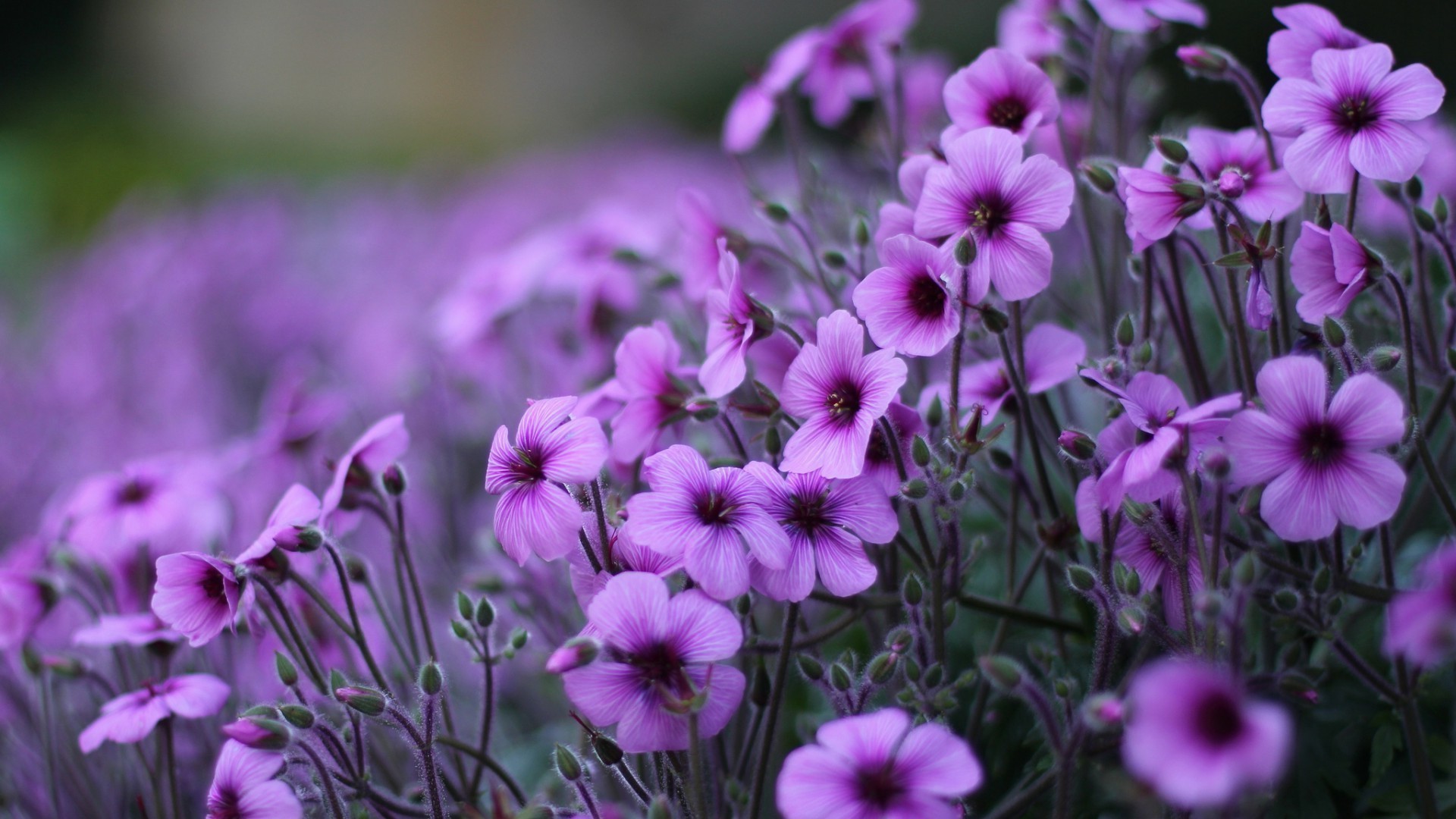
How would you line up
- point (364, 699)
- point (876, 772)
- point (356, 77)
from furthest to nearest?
point (356, 77) → point (364, 699) → point (876, 772)

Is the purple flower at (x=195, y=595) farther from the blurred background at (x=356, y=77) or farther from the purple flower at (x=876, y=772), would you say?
the blurred background at (x=356, y=77)

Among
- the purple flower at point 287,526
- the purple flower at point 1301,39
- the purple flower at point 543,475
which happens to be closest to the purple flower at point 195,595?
the purple flower at point 287,526

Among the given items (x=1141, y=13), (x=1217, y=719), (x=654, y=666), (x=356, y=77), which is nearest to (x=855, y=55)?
(x=1141, y=13)

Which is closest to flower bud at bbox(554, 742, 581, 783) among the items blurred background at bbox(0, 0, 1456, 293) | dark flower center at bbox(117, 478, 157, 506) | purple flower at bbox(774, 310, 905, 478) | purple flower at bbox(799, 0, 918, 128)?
purple flower at bbox(774, 310, 905, 478)

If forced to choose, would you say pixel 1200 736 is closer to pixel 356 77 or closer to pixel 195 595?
pixel 195 595

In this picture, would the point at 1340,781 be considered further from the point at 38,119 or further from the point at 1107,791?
the point at 38,119
